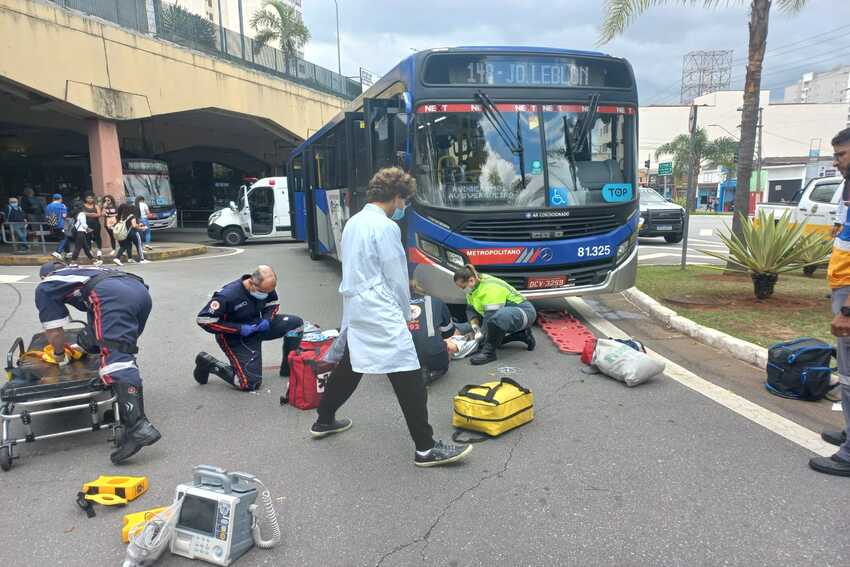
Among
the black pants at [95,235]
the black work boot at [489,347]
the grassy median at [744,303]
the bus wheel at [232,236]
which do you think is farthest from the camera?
the bus wheel at [232,236]

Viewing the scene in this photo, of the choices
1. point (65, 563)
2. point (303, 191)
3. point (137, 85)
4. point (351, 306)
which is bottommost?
point (65, 563)

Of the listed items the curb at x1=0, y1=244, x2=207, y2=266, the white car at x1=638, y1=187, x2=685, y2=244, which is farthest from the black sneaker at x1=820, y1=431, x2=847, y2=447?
the curb at x1=0, y1=244, x2=207, y2=266

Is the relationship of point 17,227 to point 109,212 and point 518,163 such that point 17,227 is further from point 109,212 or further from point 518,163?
point 518,163

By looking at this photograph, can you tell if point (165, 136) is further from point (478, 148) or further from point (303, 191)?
point (478, 148)

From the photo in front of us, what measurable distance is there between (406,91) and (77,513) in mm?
5138

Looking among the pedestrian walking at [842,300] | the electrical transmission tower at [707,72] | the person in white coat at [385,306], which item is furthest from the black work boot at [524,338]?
the electrical transmission tower at [707,72]

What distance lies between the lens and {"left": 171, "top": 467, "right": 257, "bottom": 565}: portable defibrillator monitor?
8.56 ft

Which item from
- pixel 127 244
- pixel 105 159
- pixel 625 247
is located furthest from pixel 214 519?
pixel 105 159

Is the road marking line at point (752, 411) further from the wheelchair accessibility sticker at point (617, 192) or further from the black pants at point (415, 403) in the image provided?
the black pants at point (415, 403)

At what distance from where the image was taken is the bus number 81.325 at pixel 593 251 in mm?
6613

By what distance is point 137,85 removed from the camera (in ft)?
55.7

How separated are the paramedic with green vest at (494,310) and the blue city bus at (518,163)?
0.46 metres

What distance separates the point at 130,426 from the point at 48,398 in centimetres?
63

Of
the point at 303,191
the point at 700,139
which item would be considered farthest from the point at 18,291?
the point at 700,139
